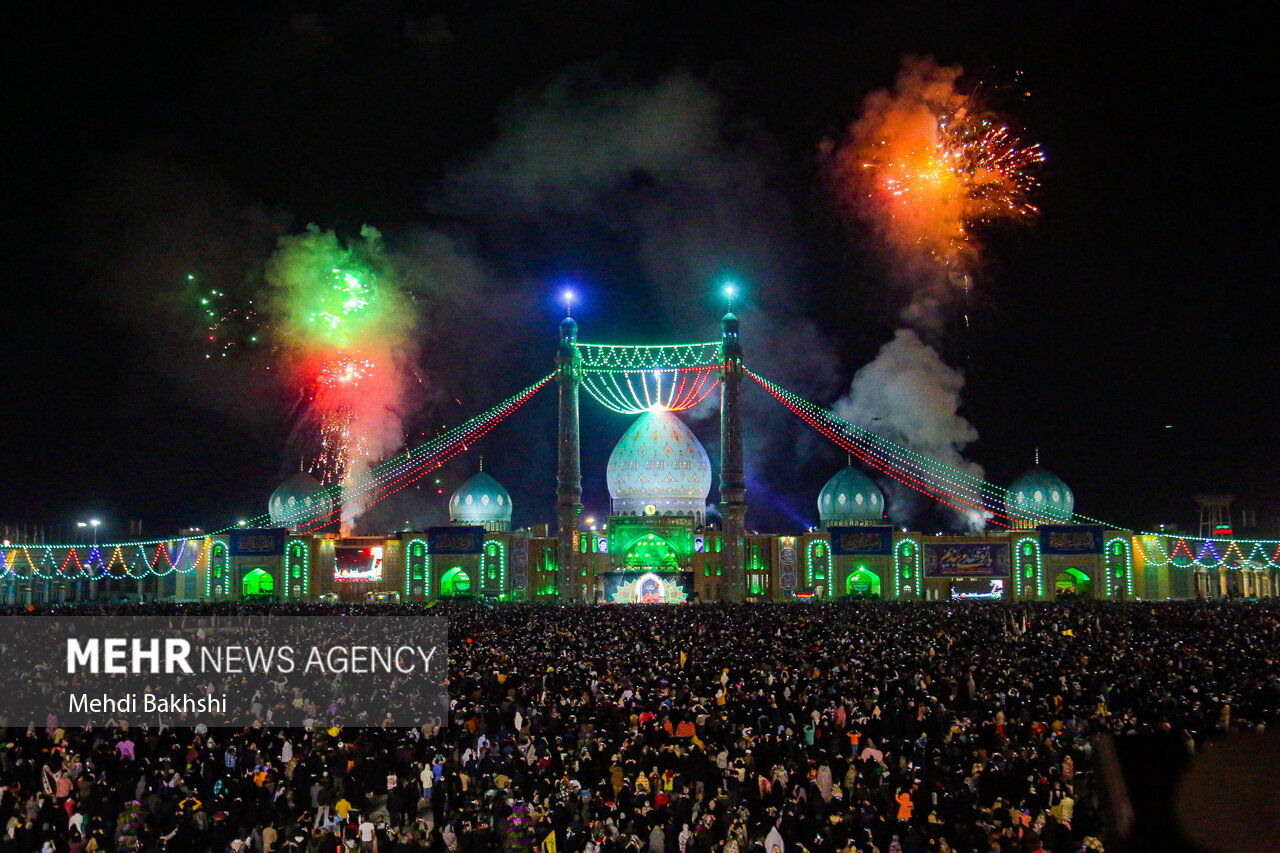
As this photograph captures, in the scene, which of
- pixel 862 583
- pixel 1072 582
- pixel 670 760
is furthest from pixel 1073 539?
pixel 670 760

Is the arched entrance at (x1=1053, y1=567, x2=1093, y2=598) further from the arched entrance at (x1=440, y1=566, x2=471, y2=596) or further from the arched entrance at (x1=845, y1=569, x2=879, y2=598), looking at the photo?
the arched entrance at (x1=440, y1=566, x2=471, y2=596)

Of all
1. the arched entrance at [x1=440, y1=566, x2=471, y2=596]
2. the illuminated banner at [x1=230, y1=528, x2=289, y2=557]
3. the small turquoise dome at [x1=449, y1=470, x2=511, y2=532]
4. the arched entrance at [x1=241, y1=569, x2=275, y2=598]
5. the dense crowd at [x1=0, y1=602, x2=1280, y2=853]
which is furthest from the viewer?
the small turquoise dome at [x1=449, y1=470, x2=511, y2=532]

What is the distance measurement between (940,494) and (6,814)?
59.9 meters

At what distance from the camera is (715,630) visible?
3180 centimetres

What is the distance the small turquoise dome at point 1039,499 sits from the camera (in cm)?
6619

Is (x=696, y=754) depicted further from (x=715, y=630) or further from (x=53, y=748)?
(x=715, y=630)

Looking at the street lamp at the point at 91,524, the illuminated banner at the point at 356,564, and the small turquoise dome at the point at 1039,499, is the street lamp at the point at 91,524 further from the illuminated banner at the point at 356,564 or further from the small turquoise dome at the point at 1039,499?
the small turquoise dome at the point at 1039,499

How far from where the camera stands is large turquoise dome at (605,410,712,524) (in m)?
68.0

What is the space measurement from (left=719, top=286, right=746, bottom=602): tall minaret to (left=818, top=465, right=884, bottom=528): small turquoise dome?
21.6 ft

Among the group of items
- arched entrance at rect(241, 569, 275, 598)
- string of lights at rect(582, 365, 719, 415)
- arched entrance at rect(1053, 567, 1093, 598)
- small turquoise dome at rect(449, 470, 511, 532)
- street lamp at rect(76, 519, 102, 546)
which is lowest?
arched entrance at rect(1053, 567, 1093, 598)

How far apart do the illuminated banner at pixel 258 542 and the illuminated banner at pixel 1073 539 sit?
4038 centimetres

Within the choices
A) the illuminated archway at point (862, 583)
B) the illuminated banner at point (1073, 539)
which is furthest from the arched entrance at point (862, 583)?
the illuminated banner at point (1073, 539)

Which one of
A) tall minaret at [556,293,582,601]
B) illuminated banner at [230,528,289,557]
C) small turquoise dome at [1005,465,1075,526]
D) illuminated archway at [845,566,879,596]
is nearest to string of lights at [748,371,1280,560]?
small turquoise dome at [1005,465,1075,526]

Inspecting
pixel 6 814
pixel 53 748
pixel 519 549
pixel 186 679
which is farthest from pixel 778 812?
pixel 519 549
